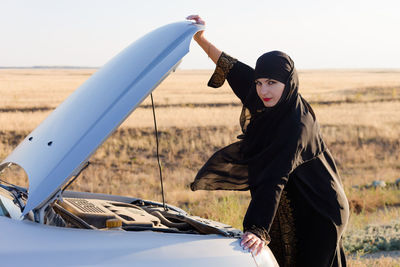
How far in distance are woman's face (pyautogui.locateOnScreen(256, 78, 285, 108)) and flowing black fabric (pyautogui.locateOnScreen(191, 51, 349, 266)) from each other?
22mm

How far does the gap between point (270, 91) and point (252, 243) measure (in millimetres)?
801

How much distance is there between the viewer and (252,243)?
8.25 feet

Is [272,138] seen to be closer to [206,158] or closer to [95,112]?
[95,112]

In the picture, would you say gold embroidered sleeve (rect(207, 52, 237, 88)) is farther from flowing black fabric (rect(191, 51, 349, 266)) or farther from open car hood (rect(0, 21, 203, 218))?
open car hood (rect(0, 21, 203, 218))

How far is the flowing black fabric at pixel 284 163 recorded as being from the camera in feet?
9.02

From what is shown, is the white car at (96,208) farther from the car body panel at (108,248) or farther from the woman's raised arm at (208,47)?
the woman's raised arm at (208,47)

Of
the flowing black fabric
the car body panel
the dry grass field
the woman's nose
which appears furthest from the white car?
the dry grass field

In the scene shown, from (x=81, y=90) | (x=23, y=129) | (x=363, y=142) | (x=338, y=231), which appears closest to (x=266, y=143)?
(x=338, y=231)

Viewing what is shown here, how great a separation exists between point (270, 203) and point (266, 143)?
1.18 ft

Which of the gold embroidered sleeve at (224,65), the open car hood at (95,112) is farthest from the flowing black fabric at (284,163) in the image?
the open car hood at (95,112)

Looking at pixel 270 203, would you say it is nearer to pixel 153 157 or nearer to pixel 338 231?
pixel 338 231

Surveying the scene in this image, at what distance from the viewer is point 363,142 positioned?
61.3ft

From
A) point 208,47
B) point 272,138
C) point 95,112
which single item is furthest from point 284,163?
point 208,47

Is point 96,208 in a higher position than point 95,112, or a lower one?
lower
